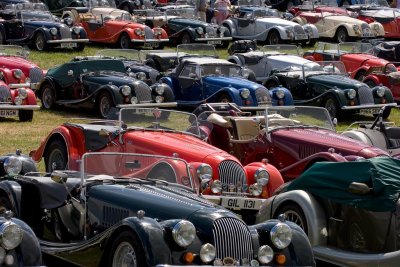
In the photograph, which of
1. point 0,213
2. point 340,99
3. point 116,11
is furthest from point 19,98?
point 116,11

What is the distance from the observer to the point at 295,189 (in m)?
11.0

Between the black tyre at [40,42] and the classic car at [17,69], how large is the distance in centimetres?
412

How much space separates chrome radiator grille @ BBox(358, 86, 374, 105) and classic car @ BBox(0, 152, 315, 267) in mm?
11229

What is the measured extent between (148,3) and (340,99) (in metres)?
16.0

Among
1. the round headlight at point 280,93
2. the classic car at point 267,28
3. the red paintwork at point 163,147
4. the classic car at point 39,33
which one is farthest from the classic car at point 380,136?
the classic car at point 267,28

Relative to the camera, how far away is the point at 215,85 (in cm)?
2127

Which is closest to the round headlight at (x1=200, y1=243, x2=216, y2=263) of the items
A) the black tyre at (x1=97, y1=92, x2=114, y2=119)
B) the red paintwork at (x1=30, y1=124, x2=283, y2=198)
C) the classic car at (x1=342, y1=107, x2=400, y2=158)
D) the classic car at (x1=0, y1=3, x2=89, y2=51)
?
the red paintwork at (x1=30, y1=124, x2=283, y2=198)

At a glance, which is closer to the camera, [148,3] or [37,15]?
[37,15]

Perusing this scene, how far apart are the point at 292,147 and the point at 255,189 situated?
2.00 meters

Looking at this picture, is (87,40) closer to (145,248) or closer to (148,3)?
(148,3)

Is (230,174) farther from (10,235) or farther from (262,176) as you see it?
(10,235)

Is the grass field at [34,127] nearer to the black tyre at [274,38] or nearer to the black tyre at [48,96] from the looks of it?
the black tyre at [48,96]

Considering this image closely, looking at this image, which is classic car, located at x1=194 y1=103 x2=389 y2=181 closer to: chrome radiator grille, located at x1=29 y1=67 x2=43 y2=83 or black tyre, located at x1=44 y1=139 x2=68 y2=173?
black tyre, located at x1=44 y1=139 x2=68 y2=173

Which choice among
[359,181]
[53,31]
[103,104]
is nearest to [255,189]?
[359,181]
